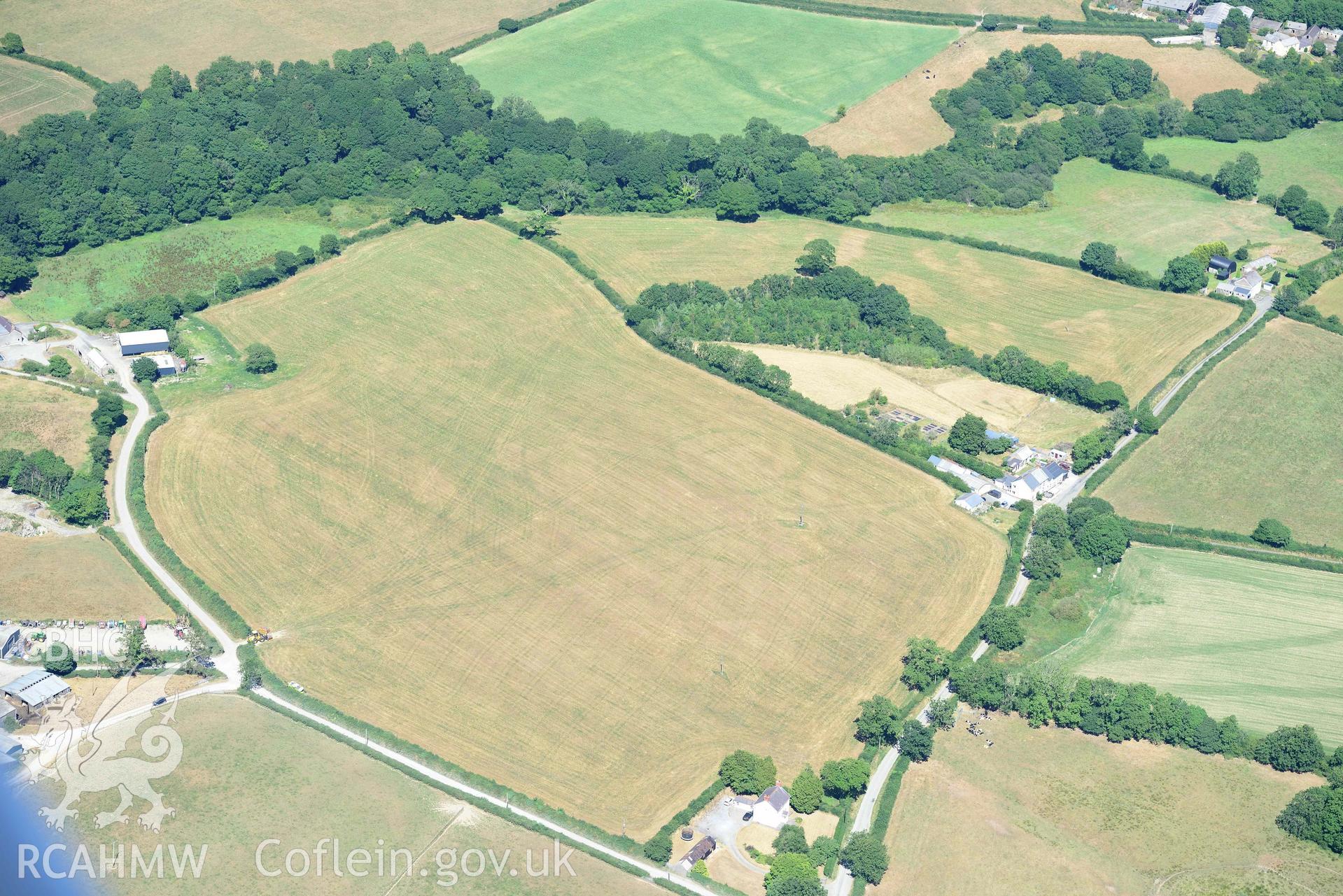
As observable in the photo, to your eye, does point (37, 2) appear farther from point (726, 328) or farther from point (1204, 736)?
point (1204, 736)

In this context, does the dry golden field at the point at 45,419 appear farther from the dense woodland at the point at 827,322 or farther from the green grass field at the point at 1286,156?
the green grass field at the point at 1286,156

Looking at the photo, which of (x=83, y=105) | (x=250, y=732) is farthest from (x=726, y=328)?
(x=83, y=105)

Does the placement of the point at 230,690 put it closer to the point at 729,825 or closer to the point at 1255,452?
the point at 729,825

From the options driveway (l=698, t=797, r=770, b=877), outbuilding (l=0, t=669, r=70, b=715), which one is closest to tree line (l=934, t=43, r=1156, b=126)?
driveway (l=698, t=797, r=770, b=877)

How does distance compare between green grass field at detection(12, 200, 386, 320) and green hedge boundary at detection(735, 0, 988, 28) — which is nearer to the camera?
green grass field at detection(12, 200, 386, 320)

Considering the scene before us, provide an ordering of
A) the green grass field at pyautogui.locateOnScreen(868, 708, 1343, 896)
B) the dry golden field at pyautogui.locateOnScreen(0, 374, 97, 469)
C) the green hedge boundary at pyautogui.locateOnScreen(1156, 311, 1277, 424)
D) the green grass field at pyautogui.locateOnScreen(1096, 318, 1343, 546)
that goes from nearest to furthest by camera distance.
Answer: the green grass field at pyautogui.locateOnScreen(868, 708, 1343, 896) < the green grass field at pyautogui.locateOnScreen(1096, 318, 1343, 546) < the dry golden field at pyautogui.locateOnScreen(0, 374, 97, 469) < the green hedge boundary at pyautogui.locateOnScreen(1156, 311, 1277, 424)

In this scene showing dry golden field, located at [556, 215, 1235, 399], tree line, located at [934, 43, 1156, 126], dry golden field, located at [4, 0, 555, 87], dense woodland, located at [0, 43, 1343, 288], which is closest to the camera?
dry golden field, located at [556, 215, 1235, 399]

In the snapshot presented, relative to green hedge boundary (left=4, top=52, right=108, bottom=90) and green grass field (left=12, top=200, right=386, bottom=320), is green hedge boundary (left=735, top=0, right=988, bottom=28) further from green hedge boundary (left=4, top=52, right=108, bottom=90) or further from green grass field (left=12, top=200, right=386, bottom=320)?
green hedge boundary (left=4, top=52, right=108, bottom=90)

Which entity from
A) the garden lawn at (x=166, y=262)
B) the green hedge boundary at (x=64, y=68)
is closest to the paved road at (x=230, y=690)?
the garden lawn at (x=166, y=262)
